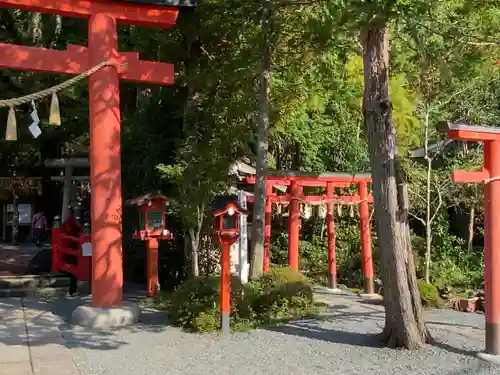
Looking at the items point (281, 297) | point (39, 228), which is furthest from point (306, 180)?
point (39, 228)

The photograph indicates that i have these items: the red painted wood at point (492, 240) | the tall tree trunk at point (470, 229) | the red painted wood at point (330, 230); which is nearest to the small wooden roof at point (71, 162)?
the red painted wood at point (330, 230)

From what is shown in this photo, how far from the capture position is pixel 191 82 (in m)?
10.8

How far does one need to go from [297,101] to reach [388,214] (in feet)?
17.7

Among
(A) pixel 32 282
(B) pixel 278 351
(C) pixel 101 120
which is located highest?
(C) pixel 101 120

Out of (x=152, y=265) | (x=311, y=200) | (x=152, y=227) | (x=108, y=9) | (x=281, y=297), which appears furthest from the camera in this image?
(x=311, y=200)

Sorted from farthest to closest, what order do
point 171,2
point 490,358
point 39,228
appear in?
point 39,228 < point 171,2 < point 490,358

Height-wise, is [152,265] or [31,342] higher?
[152,265]

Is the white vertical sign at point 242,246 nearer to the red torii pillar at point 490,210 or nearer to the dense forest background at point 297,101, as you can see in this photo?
the dense forest background at point 297,101

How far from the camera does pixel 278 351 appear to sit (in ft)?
23.4

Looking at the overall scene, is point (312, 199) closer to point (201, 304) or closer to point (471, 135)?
point (201, 304)

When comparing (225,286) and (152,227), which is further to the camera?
(152,227)

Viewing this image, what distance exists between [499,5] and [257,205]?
4776 millimetres

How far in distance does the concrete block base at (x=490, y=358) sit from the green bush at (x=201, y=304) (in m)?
3.16

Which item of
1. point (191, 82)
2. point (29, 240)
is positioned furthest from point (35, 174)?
point (191, 82)
